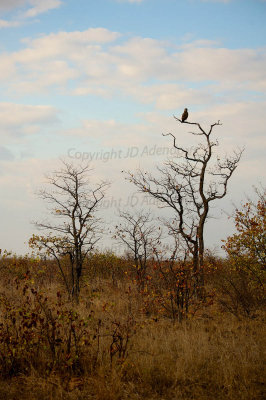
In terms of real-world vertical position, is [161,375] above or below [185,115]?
below

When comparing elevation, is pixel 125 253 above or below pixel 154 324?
above

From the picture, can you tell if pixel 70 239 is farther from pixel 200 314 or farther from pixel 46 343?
pixel 46 343

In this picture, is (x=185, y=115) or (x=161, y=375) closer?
(x=161, y=375)

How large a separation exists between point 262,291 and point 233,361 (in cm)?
583

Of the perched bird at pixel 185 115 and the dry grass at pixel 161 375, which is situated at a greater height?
the perched bird at pixel 185 115

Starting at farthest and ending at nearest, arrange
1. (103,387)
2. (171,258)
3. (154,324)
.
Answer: (171,258) → (154,324) → (103,387)

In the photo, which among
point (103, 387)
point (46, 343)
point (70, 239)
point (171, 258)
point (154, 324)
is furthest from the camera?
point (70, 239)

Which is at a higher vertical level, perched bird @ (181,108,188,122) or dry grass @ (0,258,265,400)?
perched bird @ (181,108,188,122)

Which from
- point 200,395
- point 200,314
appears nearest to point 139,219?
point 200,314

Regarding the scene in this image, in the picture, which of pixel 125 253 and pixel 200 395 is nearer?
pixel 200 395

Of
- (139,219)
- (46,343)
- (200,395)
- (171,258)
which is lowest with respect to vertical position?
(200,395)

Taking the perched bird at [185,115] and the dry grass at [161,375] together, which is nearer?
the dry grass at [161,375]

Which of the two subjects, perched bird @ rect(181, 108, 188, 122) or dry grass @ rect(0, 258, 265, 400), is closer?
dry grass @ rect(0, 258, 265, 400)

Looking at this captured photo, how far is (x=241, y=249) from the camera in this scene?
11828 mm
